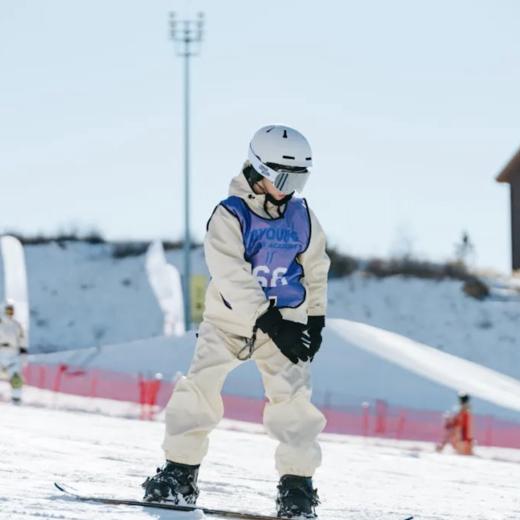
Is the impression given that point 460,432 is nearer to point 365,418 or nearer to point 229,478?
point 365,418

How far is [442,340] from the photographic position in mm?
47000

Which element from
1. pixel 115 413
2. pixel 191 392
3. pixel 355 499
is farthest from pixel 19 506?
pixel 115 413

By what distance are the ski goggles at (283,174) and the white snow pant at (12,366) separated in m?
14.6

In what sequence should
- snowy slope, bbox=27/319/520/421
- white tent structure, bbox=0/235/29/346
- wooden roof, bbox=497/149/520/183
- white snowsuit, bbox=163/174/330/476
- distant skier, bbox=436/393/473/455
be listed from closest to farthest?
white snowsuit, bbox=163/174/330/476 < distant skier, bbox=436/393/473/455 < snowy slope, bbox=27/319/520/421 < white tent structure, bbox=0/235/29/346 < wooden roof, bbox=497/149/520/183

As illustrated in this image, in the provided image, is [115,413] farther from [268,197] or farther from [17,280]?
[268,197]

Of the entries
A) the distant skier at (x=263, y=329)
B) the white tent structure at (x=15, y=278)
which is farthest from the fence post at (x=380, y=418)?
the distant skier at (x=263, y=329)

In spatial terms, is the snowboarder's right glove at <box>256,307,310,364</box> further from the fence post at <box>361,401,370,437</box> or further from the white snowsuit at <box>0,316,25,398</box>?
the fence post at <box>361,401,370,437</box>

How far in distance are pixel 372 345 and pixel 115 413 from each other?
39.5ft

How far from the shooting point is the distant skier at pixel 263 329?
6180mm

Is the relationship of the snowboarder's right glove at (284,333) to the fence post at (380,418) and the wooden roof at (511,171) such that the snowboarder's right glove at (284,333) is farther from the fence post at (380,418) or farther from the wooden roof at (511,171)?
the wooden roof at (511,171)

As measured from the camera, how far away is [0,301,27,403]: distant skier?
20552mm

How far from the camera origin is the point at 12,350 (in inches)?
812

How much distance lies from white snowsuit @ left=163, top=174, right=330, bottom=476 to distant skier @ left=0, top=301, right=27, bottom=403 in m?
14.6

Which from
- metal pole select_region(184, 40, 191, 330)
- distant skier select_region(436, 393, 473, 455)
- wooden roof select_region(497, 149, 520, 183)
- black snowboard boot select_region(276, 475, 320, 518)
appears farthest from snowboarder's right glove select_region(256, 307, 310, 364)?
wooden roof select_region(497, 149, 520, 183)
